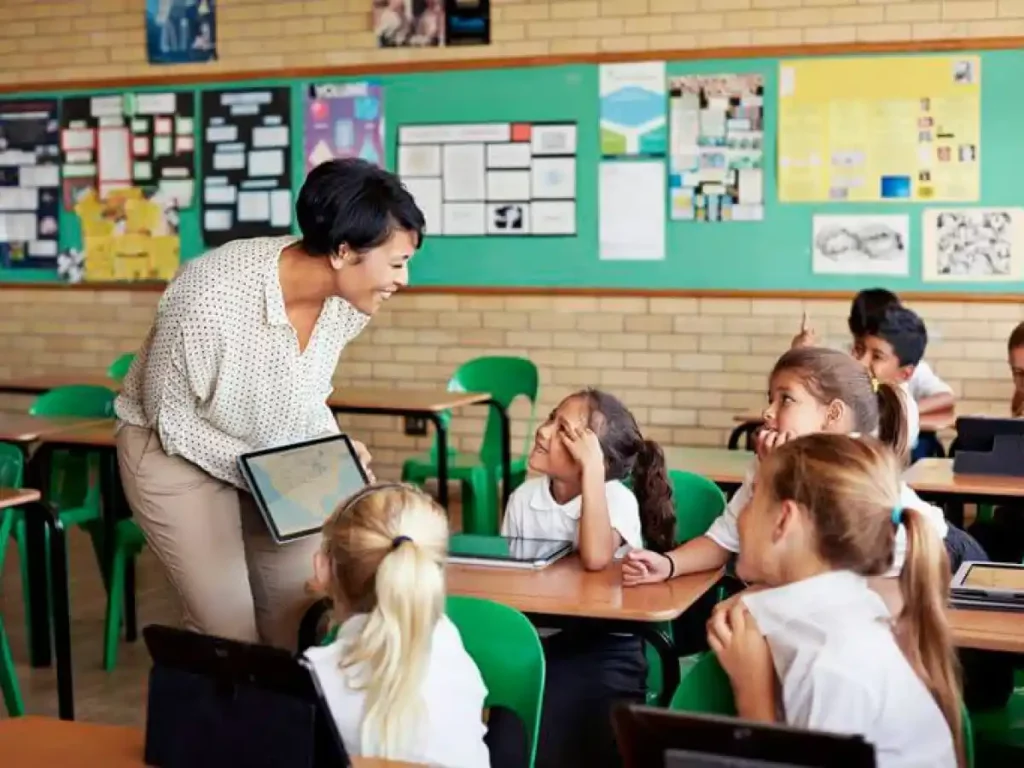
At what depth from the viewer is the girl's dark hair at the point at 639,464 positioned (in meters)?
3.51

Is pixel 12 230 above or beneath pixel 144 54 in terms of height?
beneath

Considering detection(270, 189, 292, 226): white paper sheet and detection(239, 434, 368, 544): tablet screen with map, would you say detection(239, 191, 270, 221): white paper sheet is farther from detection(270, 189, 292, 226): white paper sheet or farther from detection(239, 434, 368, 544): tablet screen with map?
detection(239, 434, 368, 544): tablet screen with map

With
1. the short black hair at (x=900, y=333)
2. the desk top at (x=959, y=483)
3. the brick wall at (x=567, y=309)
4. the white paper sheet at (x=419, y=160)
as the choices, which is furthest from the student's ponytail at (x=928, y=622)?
the white paper sheet at (x=419, y=160)

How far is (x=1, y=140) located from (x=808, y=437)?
6996mm

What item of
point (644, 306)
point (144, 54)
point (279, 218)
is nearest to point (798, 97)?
point (644, 306)

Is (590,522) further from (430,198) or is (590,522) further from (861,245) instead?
(430,198)

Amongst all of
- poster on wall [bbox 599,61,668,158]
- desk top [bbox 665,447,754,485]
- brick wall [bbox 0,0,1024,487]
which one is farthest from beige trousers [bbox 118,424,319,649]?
poster on wall [bbox 599,61,668,158]

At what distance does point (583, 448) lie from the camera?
3.28 meters

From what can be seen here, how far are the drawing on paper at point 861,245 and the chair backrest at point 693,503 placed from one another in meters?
3.25

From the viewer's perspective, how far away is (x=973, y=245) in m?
6.55

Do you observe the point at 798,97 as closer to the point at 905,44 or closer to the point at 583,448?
the point at 905,44

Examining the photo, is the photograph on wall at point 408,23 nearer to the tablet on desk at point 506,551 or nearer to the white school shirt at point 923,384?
the white school shirt at point 923,384

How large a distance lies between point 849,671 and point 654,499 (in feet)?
4.96

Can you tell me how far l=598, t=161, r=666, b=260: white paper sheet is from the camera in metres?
6.99
